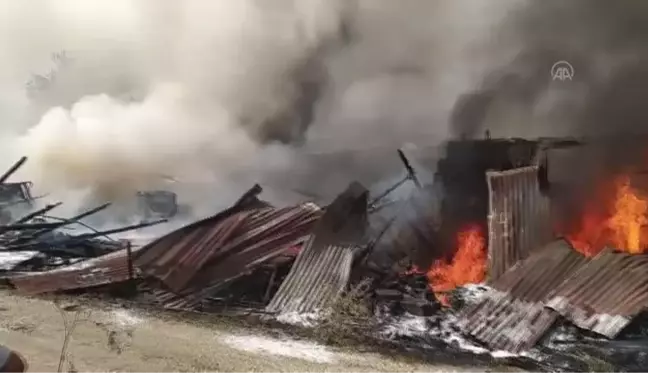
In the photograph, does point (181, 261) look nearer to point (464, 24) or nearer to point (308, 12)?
point (308, 12)

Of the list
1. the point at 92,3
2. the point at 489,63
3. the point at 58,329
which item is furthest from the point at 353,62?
the point at 58,329

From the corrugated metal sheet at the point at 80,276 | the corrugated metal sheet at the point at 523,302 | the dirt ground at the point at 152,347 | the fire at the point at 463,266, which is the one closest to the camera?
the corrugated metal sheet at the point at 523,302

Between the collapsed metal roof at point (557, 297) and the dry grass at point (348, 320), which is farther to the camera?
the dry grass at point (348, 320)

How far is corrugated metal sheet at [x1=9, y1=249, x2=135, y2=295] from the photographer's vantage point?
115 inches

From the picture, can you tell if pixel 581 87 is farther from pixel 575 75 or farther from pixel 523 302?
pixel 523 302

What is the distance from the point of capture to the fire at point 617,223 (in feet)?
7.10

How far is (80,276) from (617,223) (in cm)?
222

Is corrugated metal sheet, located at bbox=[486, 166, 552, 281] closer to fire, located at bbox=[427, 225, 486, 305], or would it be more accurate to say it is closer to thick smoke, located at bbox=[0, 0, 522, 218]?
fire, located at bbox=[427, 225, 486, 305]

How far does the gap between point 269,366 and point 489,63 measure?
135 cm

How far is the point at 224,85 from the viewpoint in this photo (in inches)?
107

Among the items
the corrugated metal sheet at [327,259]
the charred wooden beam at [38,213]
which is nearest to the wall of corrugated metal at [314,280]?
the corrugated metal sheet at [327,259]

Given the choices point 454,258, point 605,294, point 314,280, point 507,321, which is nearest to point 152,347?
A: point 314,280

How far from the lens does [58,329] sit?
2.94m

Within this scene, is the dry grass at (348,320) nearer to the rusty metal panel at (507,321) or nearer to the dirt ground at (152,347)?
the dirt ground at (152,347)
